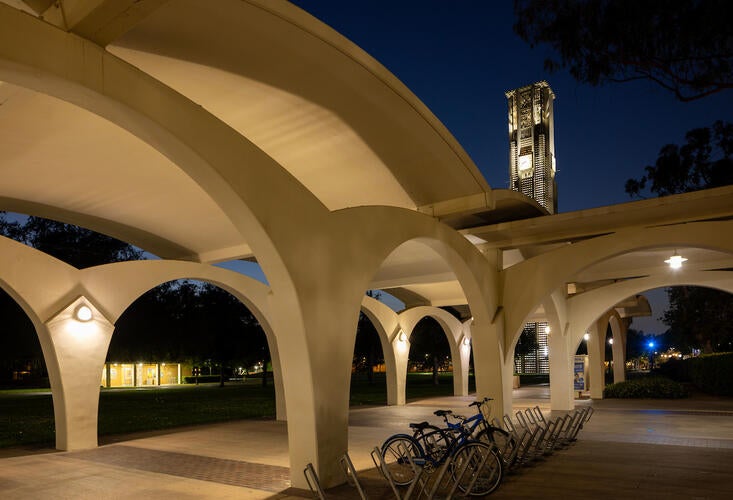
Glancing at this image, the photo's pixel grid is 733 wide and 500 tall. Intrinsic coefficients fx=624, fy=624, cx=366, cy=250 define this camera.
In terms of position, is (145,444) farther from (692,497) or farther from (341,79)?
(692,497)

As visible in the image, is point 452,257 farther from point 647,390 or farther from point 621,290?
point 647,390

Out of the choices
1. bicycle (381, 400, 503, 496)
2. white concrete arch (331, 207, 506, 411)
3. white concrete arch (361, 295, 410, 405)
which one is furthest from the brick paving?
white concrete arch (361, 295, 410, 405)

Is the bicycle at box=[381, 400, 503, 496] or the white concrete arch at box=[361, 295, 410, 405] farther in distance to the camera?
the white concrete arch at box=[361, 295, 410, 405]

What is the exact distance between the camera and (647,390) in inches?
823

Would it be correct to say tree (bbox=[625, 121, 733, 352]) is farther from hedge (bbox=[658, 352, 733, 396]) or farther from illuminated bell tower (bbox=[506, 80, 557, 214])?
illuminated bell tower (bbox=[506, 80, 557, 214])

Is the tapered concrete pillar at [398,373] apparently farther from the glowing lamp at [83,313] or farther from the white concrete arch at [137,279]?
the glowing lamp at [83,313]

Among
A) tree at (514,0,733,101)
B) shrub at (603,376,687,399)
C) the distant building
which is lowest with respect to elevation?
the distant building

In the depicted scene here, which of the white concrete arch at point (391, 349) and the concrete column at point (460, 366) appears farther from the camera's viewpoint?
the concrete column at point (460, 366)

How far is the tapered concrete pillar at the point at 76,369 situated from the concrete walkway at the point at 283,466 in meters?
0.44

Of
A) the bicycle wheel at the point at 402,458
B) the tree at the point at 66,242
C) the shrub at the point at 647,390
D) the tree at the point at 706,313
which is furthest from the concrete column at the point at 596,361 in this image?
the tree at the point at 66,242

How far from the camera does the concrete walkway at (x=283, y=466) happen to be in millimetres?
7191

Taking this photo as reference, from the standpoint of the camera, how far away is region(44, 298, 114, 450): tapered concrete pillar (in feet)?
34.4

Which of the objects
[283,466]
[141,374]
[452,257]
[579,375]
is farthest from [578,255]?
[141,374]

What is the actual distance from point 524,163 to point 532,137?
4.51 meters
